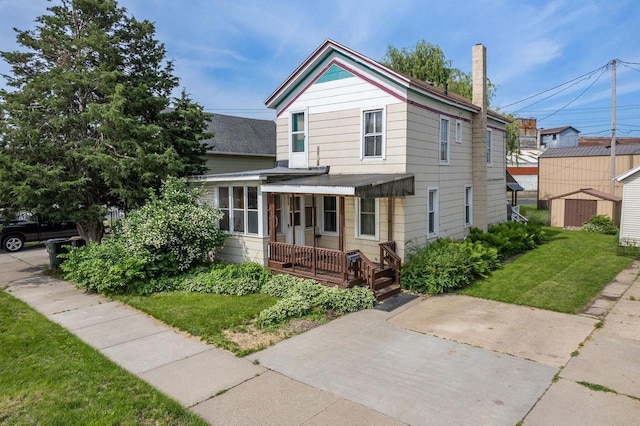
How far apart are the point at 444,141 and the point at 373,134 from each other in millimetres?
3019

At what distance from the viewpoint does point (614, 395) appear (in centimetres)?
533

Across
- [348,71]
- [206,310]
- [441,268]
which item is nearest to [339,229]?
[441,268]

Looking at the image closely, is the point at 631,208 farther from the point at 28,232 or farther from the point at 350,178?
the point at 28,232

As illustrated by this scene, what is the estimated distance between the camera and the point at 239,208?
12734 mm

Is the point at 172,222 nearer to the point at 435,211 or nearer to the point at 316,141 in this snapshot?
the point at 316,141

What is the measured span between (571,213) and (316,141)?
1629 cm

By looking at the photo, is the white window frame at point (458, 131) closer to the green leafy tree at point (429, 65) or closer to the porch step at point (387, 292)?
the porch step at point (387, 292)

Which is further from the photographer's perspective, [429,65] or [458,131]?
[429,65]

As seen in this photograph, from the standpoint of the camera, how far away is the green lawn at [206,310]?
7.71 m

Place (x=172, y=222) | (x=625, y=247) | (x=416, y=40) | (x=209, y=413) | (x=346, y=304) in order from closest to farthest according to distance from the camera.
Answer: (x=209, y=413), (x=346, y=304), (x=172, y=222), (x=625, y=247), (x=416, y=40)

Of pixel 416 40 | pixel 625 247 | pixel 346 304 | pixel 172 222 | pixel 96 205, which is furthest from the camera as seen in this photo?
pixel 416 40

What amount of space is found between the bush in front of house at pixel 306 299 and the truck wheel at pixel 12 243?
14.5 meters

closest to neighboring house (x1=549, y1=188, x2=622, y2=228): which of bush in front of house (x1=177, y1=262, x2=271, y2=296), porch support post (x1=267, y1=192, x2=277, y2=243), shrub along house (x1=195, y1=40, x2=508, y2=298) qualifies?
shrub along house (x1=195, y1=40, x2=508, y2=298)

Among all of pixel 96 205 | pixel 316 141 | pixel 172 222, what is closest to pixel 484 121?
pixel 316 141
